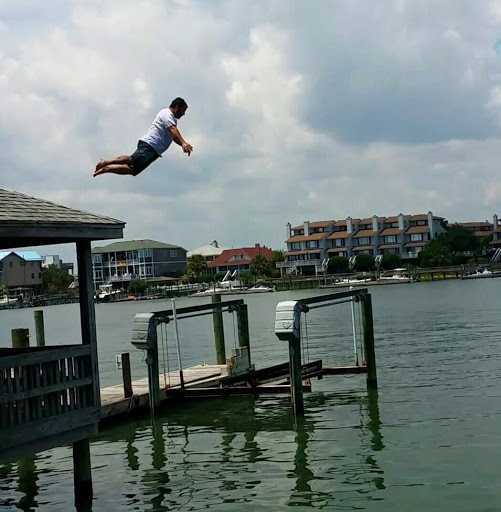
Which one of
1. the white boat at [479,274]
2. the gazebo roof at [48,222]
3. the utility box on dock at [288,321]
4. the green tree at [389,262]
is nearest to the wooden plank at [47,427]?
the gazebo roof at [48,222]

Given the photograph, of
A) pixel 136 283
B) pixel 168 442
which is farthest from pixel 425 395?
pixel 136 283

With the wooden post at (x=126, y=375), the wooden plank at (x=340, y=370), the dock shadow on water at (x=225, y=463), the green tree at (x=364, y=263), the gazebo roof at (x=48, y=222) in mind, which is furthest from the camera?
the green tree at (x=364, y=263)

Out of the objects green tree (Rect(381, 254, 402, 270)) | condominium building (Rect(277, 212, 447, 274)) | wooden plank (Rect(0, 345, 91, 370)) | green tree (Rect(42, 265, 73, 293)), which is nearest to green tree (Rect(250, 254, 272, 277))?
condominium building (Rect(277, 212, 447, 274))

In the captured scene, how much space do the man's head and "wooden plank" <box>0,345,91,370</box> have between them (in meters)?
3.83

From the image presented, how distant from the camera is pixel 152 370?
67.4ft

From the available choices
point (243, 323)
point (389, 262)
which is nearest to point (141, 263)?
point (389, 262)

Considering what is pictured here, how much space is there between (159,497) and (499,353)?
820 inches

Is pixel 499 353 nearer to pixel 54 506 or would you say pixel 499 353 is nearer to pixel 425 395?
pixel 425 395

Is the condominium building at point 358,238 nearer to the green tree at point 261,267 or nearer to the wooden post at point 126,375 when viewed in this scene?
the green tree at point 261,267

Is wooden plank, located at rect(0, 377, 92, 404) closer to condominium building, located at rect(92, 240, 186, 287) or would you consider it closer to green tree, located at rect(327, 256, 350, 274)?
green tree, located at rect(327, 256, 350, 274)

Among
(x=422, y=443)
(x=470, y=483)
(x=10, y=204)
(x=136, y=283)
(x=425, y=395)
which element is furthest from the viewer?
(x=136, y=283)

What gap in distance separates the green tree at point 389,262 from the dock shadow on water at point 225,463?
134956 mm

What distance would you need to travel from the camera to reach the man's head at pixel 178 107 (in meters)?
11.2

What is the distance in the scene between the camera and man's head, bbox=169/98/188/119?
36.9 ft
